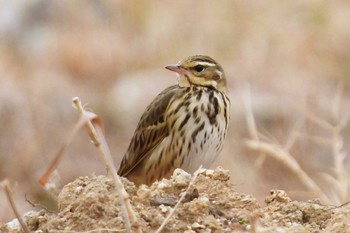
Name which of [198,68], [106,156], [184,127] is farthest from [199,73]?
[106,156]

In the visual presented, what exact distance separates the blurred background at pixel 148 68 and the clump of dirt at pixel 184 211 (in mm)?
5553

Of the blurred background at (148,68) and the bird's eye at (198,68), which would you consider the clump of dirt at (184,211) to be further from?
the blurred background at (148,68)

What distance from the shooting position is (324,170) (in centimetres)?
1065

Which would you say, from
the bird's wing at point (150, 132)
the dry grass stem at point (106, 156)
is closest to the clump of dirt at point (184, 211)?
the dry grass stem at point (106, 156)

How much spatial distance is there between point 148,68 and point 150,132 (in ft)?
21.1

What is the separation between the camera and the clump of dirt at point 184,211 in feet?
15.7

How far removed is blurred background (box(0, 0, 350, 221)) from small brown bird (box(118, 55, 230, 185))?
3.51 m

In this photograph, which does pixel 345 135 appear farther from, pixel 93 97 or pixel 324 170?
pixel 93 97

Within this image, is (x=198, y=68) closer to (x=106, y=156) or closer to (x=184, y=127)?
(x=184, y=127)

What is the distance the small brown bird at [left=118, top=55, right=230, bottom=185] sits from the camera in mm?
7113

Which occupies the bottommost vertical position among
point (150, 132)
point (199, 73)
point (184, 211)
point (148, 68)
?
point (184, 211)

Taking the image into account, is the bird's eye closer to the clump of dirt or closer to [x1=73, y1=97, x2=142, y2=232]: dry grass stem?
the clump of dirt

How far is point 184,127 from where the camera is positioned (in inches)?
281

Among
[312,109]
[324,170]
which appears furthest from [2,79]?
[324,170]
